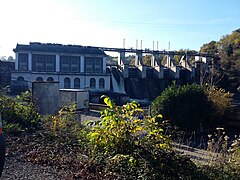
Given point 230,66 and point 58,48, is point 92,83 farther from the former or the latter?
point 230,66

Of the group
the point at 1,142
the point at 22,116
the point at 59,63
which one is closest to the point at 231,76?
the point at 59,63

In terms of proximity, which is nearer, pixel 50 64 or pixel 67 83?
pixel 50 64

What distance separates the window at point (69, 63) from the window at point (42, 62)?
165 centimetres

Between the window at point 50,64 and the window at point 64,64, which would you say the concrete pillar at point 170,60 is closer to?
the window at point 64,64

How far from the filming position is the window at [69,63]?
49.3 metres

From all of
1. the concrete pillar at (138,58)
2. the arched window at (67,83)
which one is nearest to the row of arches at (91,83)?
the arched window at (67,83)

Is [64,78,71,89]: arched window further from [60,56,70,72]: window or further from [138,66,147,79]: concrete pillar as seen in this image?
[138,66,147,79]: concrete pillar

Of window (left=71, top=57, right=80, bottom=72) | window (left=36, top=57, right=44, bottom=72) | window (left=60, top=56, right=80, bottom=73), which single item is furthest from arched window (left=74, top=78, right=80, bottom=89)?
window (left=36, top=57, right=44, bottom=72)

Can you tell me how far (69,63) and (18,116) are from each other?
41.6 meters

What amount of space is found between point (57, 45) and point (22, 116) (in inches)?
1706

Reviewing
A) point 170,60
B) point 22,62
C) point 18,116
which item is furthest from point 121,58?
point 18,116

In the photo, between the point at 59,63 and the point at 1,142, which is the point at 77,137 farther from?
the point at 59,63

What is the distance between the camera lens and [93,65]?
168 ft

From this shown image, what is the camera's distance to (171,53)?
195 feet
